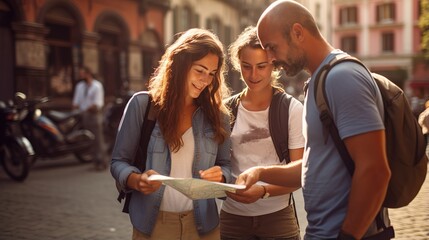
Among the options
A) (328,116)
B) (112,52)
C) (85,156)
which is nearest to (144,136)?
(328,116)

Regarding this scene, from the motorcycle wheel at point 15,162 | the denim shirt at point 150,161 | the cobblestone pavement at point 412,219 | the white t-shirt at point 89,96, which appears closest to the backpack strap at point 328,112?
the denim shirt at point 150,161

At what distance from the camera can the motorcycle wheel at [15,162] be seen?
8.54 meters

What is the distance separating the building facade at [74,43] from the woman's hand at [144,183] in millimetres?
11187

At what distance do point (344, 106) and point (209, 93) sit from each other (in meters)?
0.99

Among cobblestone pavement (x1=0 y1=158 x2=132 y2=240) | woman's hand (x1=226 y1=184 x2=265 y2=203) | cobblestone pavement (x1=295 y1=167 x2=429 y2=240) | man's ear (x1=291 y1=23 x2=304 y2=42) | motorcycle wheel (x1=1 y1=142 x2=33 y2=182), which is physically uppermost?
man's ear (x1=291 y1=23 x2=304 y2=42)

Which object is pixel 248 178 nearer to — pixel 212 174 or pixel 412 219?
pixel 212 174

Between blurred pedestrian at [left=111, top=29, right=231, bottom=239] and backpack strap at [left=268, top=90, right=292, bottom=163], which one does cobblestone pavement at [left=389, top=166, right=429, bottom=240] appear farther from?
blurred pedestrian at [left=111, top=29, right=231, bottom=239]

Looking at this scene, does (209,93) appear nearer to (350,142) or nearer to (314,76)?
(314,76)

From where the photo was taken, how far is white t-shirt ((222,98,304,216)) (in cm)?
288

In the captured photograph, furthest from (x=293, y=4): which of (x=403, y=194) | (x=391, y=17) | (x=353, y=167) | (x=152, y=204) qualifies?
(x=391, y=17)

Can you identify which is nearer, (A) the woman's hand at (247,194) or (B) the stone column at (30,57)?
(A) the woman's hand at (247,194)

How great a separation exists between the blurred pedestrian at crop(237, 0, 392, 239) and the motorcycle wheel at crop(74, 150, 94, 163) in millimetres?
9084

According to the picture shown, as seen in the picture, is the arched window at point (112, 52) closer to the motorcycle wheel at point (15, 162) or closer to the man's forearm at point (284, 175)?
the motorcycle wheel at point (15, 162)

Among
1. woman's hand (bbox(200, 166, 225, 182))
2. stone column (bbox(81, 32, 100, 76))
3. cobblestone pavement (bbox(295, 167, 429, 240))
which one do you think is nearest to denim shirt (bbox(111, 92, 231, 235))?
woman's hand (bbox(200, 166, 225, 182))
